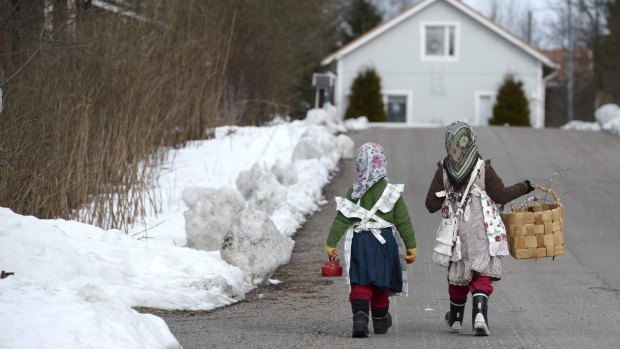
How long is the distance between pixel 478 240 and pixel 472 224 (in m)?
0.12

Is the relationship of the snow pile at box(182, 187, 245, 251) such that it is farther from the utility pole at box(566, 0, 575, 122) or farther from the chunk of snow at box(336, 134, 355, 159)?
the utility pole at box(566, 0, 575, 122)

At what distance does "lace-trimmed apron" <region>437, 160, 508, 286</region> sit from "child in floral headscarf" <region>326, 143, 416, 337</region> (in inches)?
14.8

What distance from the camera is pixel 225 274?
1154 cm

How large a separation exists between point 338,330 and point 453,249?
107cm

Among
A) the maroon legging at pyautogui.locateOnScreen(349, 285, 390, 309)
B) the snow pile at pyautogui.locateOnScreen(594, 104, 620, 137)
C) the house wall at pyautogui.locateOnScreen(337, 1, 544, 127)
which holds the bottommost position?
the maroon legging at pyautogui.locateOnScreen(349, 285, 390, 309)

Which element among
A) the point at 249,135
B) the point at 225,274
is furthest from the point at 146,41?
the point at 225,274

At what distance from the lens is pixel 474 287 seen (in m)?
9.00

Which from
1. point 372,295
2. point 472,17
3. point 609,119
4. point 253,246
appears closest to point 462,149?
point 372,295

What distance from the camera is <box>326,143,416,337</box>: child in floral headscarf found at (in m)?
9.04

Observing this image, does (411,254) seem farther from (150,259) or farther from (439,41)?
(439,41)

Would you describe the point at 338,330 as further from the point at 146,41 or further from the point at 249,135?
the point at 249,135

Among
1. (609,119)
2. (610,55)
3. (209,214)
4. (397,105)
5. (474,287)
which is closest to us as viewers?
(474,287)

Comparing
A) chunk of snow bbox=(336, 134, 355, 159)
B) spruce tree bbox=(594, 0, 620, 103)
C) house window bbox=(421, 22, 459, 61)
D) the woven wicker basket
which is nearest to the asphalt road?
the woven wicker basket

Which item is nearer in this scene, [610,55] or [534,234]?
[534,234]
